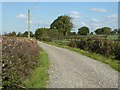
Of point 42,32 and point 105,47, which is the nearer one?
point 105,47

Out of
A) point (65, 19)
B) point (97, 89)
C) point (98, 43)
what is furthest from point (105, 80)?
point (65, 19)

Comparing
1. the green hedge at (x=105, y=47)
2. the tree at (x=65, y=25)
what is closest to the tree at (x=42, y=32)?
the tree at (x=65, y=25)

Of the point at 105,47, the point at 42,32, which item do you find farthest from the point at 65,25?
the point at 105,47

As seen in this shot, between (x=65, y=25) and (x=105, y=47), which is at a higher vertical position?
(x=65, y=25)

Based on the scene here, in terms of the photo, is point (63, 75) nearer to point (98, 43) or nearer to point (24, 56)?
point (24, 56)

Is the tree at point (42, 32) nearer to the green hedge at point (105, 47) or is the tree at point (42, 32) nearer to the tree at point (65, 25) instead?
the tree at point (65, 25)

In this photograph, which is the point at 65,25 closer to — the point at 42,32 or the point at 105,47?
the point at 42,32

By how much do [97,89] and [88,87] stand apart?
39 centimetres

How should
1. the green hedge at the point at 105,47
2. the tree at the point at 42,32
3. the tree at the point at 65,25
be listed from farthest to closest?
the tree at the point at 65,25, the tree at the point at 42,32, the green hedge at the point at 105,47

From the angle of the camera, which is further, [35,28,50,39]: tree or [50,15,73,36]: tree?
[50,15,73,36]: tree

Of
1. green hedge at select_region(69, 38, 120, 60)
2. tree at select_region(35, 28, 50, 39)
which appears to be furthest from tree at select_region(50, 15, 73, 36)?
green hedge at select_region(69, 38, 120, 60)

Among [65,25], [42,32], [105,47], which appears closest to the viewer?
[105,47]

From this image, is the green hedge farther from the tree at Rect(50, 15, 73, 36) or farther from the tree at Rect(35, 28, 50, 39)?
the tree at Rect(50, 15, 73, 36)

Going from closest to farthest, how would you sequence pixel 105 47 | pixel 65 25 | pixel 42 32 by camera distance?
pixel 105 47
pixel 42 32
pixel 65 25
